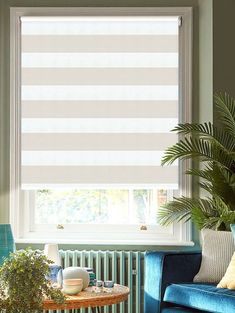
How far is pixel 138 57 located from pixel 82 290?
7.41 ft

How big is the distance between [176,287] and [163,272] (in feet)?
0.63

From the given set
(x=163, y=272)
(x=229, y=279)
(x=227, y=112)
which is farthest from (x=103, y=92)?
(x=229, y=279)

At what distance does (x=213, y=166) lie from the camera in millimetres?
5766

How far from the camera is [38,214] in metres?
6.52

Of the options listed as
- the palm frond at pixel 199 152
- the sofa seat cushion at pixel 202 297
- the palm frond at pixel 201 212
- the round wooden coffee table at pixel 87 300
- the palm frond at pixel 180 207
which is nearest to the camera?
the round wooden coffee table at pixel 87 300

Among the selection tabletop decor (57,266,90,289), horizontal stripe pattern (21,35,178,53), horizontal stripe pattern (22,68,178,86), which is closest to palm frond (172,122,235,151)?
horizontal stripe pattern (22,68,178,86)

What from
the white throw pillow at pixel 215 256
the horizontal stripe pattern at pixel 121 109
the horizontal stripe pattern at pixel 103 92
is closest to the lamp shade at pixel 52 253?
the white throw pillow at pixel 215 256

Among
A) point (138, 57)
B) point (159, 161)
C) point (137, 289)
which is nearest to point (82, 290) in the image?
point (137, 289)

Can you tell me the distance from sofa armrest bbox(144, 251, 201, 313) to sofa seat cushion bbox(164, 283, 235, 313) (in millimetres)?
89

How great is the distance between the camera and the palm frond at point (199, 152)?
575 centimetres

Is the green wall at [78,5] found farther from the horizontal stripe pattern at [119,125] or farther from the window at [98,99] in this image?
the horizontal stripe pattern at [119,125]

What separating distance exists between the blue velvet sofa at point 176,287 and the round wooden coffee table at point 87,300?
0.42 m

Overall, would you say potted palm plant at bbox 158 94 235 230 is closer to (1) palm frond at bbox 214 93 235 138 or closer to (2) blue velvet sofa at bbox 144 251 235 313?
(1) palm frond at bbox 214 93 235 138

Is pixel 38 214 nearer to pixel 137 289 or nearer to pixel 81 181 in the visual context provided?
pixel 81 181
